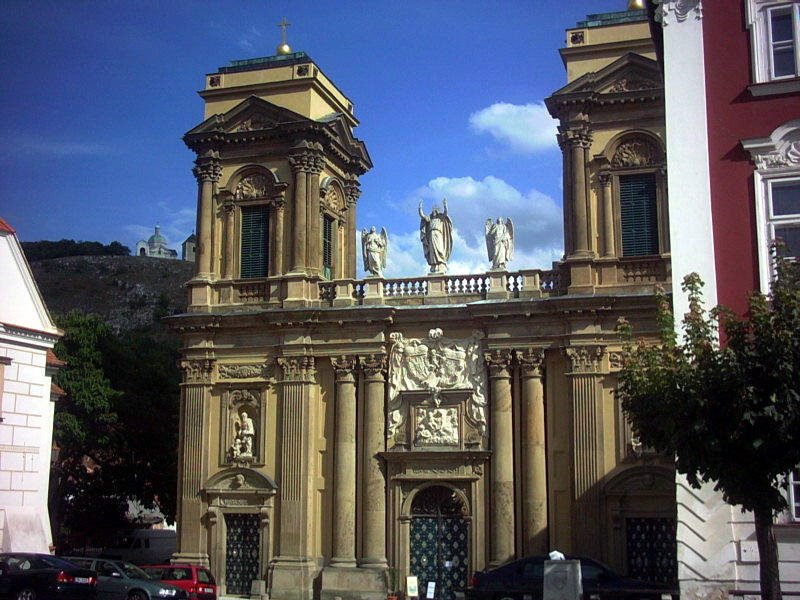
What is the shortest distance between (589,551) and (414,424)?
654cm

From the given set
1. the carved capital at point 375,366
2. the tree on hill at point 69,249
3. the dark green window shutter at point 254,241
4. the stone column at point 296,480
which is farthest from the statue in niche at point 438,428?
the tree on hill at point 69,249

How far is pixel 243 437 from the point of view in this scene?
33844mm

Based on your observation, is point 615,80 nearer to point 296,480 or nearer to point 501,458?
point 501,458

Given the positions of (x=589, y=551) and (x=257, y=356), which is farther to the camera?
(x=257, y=356)

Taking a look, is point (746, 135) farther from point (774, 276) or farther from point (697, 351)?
point (697, 351)

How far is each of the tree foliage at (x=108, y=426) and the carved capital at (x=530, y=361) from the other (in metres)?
18.8

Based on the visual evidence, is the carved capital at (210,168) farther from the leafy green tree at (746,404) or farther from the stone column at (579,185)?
the leafy green tree at (746,404)

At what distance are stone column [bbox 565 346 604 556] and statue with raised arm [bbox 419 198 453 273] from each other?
17.6ft

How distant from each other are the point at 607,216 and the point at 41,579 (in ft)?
62.2

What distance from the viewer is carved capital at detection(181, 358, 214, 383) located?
113 feet

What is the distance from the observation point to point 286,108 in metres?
35.6

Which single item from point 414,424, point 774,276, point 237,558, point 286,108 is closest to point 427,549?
point 414,424

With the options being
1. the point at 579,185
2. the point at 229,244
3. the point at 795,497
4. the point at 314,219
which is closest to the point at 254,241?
the point at 229,244

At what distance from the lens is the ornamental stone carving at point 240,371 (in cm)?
3422
